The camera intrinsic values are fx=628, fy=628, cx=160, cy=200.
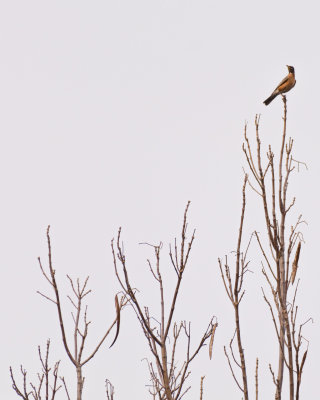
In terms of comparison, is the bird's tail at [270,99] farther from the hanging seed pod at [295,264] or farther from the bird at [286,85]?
the hanging seed pod at [295,264]

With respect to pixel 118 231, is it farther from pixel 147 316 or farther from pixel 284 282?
pixel 284 282

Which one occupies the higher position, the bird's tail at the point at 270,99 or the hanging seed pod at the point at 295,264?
the bird's tail at the point at 270,99

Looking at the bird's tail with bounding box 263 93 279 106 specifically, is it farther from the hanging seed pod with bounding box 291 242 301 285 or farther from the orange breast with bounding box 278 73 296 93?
the hanging seed pod with bounding box 291 242 301 285

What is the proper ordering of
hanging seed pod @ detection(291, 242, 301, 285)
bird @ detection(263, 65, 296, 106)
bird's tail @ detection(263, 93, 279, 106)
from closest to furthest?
hanging seed pod @ detection(291, 242, 301, 285) < bird @ detection(263, 65, 296, 106) < bird's tail @ detection(263, 93, 279, 106)

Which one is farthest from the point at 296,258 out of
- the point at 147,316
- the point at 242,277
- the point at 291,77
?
the point at 291,77

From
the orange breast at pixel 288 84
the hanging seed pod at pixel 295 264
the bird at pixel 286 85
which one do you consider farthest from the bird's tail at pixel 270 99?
the hanging seed pod at pixel 295 264

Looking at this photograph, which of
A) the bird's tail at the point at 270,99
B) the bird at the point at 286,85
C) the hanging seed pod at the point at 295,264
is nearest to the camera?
the hanging seed pod at the point at 295,264

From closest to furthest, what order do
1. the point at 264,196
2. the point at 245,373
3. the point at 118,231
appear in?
Result: the point at 245,373 → the point at 264,196 → the point at 118,231

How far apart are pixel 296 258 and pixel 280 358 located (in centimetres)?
80

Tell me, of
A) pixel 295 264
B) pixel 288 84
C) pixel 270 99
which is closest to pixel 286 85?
pixel 288 84

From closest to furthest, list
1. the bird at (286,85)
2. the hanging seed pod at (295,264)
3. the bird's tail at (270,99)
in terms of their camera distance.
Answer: the hanging seed pod at (295,264) → the bird at (286,85) → the bird's tail at (270,99)

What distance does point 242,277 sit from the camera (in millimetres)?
3973

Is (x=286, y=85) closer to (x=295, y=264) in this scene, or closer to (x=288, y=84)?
(x=288, y=84)

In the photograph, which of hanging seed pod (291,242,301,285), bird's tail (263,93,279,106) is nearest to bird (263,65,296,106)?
bird's tail (263,93,279,106)
